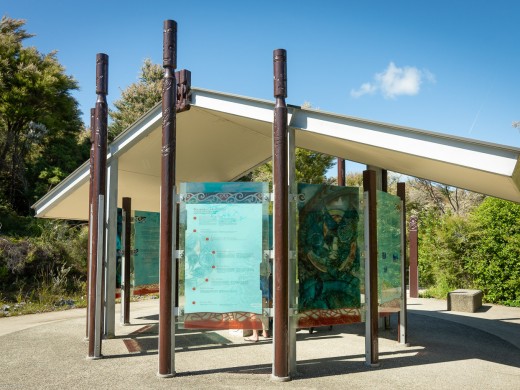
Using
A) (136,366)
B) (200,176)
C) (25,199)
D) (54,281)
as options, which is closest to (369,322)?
(136,366)

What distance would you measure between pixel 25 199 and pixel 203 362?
21134 millimetres

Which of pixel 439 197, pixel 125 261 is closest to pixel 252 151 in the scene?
pixel 125 261

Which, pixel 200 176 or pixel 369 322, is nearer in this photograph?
pixel 369 322

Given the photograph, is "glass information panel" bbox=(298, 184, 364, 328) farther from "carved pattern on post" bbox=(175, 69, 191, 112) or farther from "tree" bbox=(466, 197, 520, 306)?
"tree" bbox=(466, 197, 520, 306)

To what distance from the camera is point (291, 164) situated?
5.75 meters

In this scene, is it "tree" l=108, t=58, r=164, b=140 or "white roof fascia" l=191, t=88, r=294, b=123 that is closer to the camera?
"white roof fascia" l=191, t=88, r=294, b=123

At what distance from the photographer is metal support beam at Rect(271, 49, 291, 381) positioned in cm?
545

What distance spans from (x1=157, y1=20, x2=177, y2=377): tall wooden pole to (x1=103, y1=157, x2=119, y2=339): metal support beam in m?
2.86

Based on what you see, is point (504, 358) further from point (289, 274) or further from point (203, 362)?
point (203, 362)

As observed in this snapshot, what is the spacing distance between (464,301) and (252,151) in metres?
6.66

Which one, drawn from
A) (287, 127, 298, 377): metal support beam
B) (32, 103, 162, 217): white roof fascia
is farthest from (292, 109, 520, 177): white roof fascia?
(32, 103, 162, 217): white roof fascia

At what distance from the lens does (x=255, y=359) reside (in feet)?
21.5

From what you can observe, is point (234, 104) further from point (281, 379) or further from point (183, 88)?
point (281, 379)

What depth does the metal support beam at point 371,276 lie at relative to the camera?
6148mm
